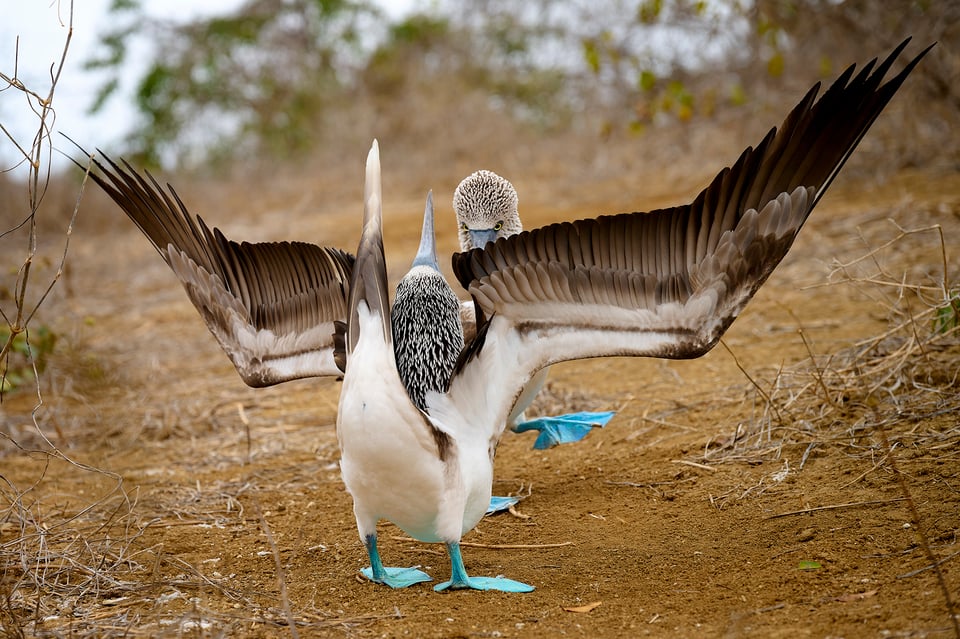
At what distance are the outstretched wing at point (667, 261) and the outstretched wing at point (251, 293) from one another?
591 millimetres

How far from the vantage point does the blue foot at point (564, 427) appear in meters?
4.59

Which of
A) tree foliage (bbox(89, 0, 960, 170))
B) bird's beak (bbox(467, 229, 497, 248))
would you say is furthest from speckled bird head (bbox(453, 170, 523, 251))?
tree foliage (bbox(89, 0, 960, 170))

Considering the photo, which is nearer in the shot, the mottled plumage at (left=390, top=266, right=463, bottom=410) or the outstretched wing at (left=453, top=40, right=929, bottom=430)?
the outstretched wing at (left=453, top=40, right=929, bottom=430)

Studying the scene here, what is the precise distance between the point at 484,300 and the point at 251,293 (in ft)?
3.16

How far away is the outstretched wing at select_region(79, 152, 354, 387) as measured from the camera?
360 centimetres

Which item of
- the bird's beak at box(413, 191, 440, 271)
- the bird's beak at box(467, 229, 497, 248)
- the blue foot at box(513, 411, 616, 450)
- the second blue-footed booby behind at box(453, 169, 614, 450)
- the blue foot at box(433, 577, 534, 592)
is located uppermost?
the second blue-footed booby behind at box(453, 169, 614, 450)

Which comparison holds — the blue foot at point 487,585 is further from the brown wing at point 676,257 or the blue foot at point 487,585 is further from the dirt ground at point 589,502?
the brown wing at point 676,257

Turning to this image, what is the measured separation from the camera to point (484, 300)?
340 centimetres

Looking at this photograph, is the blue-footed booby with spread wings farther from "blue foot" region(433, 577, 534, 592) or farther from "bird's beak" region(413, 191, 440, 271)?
"bird's beak" region(413, 191, 440, 271)

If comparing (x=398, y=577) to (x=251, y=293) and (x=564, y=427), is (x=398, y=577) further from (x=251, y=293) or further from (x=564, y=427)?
(x=564, y=427)

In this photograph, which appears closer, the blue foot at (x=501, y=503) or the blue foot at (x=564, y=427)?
the blue foot at (x=501, y=503)

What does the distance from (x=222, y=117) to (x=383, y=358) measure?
18.0m

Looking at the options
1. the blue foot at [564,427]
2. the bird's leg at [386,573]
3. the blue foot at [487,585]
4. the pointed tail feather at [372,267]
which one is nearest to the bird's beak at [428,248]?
the pointed tail feather at [372,267]

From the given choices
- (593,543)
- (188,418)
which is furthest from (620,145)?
(593,543)
